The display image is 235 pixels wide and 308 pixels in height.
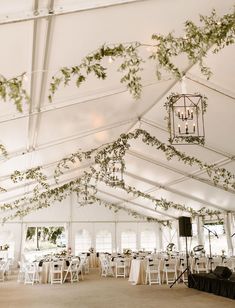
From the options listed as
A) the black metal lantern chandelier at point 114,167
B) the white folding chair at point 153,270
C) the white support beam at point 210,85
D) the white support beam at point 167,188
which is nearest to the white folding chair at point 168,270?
the white folding chair at point 153,270

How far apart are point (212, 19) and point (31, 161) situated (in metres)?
5.86

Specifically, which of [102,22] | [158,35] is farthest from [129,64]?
[102,22]

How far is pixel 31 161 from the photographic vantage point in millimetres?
8195

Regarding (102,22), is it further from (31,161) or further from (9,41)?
(31,161)

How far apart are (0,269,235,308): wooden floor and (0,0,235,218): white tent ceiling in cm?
311

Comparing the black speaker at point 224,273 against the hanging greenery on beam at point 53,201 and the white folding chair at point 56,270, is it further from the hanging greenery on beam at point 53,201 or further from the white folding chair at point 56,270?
the hanging greenery on beam at point 53,201

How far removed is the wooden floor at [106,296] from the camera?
7.00 meters

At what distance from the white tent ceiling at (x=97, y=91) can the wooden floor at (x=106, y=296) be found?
311 cm

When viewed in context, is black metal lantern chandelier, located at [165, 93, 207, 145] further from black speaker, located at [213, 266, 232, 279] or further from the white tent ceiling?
black speaker, located at [213, 266, 232, 279]

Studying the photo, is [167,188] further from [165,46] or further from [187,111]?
[165,46]

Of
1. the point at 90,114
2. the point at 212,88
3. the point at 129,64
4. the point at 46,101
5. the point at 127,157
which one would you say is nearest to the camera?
the point at 129,64

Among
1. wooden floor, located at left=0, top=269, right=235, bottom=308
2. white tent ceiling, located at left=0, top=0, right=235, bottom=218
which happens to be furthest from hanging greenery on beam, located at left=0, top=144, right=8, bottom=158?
wooden floor, located at left=0, top=269, right=235, bottom=308

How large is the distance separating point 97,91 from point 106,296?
17.8 feet

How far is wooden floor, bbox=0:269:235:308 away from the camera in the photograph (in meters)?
7.00
